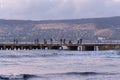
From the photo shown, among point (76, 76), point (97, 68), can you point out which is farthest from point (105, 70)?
point (76, 76)

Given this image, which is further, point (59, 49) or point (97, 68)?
point (59, 49)

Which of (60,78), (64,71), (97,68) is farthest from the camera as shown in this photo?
(97,68)

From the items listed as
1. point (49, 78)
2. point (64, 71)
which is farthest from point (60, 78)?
point (64, 71)

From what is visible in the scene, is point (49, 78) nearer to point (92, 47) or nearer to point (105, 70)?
point (105, 70)

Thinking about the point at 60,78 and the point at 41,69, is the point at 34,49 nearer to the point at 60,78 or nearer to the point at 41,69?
the point at 41,69

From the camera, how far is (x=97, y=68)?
49719 millimetres

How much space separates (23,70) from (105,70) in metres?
7.57

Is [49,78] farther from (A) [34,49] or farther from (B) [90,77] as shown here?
(A) [34,49]

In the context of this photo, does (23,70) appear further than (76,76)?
Yes

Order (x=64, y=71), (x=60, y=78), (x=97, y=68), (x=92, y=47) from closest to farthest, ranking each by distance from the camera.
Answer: (x=60, y=78) < (x=64, y=71) < (x=97, y=68) < (x=92, y=47)

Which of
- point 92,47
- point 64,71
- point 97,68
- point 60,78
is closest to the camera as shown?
point 60,78

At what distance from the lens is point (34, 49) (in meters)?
98.7

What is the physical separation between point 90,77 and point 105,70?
6.28m

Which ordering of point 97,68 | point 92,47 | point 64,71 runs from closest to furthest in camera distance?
1. point 64,71
2. point 97,68
3. point 92,47
